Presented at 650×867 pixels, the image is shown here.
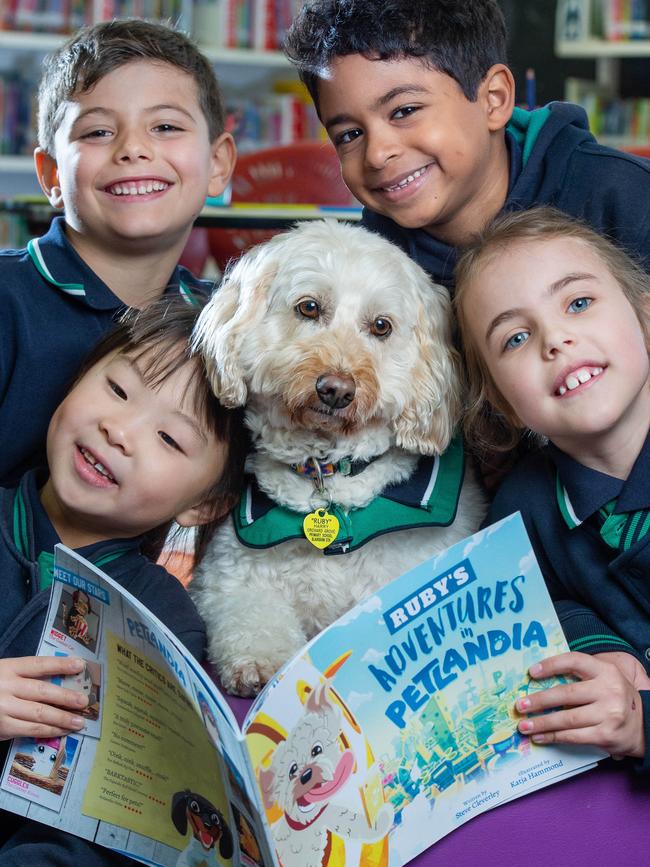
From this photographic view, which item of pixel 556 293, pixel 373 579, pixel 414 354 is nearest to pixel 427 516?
pixel 373 579

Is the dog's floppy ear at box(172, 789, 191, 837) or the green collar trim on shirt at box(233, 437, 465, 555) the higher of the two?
the green collar trim on shirt at box(233, 437, 465, 555)

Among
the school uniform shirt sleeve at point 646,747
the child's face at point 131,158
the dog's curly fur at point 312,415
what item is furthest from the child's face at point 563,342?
the child's face at point 131,158

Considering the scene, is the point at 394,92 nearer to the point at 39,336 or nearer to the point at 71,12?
the point at 39,336

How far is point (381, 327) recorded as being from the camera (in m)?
1.49

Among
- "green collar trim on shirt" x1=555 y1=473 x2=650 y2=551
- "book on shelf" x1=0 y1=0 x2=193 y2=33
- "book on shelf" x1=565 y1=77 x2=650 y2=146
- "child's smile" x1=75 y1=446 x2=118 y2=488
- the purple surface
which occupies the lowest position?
the purple surface

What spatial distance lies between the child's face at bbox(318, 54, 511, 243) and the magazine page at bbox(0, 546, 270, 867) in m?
0.93

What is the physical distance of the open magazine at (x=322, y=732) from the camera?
38.6 inches

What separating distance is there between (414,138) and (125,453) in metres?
0.71

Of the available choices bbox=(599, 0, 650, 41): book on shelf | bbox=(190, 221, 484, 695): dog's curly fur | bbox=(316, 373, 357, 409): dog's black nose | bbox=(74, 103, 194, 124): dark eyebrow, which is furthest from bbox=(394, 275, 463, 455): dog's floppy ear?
bbox=(599, 0, 650, 41): book on shelf

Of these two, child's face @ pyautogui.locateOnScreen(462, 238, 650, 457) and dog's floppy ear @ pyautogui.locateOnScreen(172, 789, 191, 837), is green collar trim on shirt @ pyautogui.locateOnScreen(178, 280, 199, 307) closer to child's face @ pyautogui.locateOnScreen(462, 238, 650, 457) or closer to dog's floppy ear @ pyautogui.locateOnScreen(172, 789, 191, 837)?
child's face @ pyautogui.locateOnScreen(462, 238, 650, 457)

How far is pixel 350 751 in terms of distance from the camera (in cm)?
104

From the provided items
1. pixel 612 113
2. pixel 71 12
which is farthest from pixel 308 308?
pixel 612 113

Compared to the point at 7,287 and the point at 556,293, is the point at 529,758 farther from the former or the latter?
the point at 7,287

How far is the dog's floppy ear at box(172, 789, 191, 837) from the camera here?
1076 millimetres
